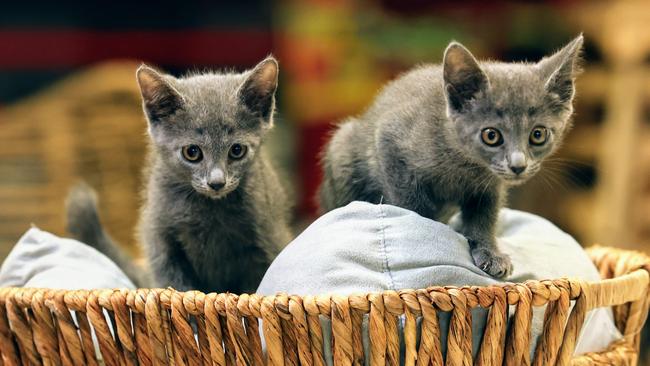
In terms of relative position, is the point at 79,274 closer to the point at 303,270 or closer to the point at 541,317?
the point at 303,270

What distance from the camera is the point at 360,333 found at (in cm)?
100

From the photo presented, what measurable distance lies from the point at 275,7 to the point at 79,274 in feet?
7.79

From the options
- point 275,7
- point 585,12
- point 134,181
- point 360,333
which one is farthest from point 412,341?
point 275,7

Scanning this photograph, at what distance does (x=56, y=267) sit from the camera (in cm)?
139

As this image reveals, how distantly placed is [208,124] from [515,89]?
509 mm

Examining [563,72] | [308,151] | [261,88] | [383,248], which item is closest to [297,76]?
[308,151]

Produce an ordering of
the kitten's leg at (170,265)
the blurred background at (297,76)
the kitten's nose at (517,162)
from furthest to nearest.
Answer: the blurred background at (297,76), the kitten's leg at (170,265), the kitten's nose at (517,162)

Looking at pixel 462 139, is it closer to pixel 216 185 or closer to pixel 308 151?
pixel 216 185

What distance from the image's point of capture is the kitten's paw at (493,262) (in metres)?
1.20

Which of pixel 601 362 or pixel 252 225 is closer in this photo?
pixel 601 362

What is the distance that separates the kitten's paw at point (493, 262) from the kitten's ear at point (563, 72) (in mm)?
262

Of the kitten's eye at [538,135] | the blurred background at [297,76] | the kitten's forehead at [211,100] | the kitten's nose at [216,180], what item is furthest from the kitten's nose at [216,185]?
A: the blurred background at [297,76]

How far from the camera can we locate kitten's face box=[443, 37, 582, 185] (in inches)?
47.3

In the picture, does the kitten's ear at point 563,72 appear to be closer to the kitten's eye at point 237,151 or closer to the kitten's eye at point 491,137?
the kitten's eye at point 491,137
